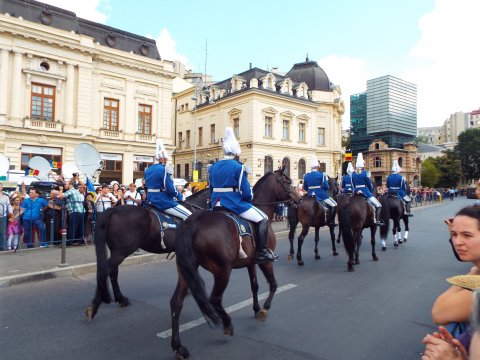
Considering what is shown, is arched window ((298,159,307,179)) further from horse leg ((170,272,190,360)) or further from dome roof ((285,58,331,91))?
horse leg ((170,272,190,360))

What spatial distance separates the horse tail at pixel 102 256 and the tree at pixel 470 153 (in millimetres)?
98778

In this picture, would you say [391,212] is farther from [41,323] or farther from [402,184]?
[41,323]

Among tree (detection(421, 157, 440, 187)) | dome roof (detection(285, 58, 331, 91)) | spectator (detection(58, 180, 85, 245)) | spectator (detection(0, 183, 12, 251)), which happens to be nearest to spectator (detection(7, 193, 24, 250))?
spectator (detection(0, 183, 12, 251))

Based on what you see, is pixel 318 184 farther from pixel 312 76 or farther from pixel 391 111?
pixel 391 111

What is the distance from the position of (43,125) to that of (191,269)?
2848 cm

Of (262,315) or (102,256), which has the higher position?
(102,256)

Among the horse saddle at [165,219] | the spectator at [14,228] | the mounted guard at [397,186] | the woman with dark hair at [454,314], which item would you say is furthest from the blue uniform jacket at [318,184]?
the spectator at [14,228]

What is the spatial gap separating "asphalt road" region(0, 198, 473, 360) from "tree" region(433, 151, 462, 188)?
8246 cm

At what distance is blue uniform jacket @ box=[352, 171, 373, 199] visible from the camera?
10.1 metres

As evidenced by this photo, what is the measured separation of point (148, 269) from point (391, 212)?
8.22 metres

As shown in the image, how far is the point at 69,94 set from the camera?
28766 mm

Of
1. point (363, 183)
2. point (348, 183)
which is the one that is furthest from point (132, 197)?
point (363, 183)

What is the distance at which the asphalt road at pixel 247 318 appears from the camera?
13.4ft

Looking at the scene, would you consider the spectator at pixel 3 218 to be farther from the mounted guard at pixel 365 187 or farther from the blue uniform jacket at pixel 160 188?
the mounted guard at pixel 365 187
